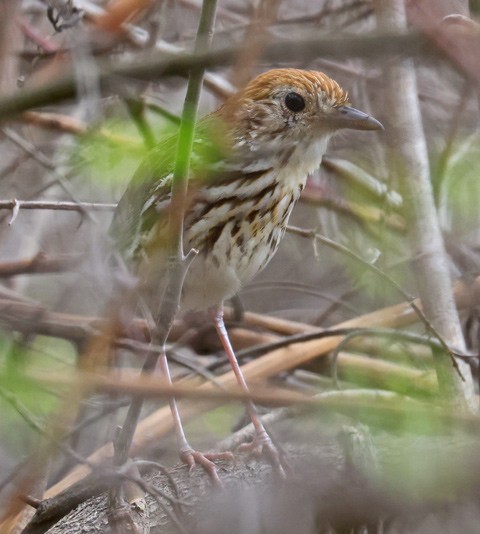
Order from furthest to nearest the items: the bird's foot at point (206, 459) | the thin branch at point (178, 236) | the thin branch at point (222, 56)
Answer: the bird's foot at point (206, 459)
the thin branch at point (178, 236)
the thin branch at point (222, 56)

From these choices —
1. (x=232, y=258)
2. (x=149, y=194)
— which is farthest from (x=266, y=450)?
(x=149, y=194)

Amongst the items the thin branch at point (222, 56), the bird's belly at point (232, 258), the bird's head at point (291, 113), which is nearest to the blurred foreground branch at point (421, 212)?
the bird's head at point (291, 113)

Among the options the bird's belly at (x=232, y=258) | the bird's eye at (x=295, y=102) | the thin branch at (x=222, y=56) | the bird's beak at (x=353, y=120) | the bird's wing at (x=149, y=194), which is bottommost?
the thin branch at (x=222, y=56)

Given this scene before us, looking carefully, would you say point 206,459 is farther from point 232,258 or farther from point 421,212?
point 421,212

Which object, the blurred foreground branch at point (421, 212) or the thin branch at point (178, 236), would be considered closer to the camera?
the thin branch at point (178, 236)

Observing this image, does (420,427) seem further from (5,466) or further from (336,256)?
(5,466)

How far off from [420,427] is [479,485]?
23.8 inches

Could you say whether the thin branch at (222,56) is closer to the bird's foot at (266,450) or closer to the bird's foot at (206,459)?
the bird's foot at (266,450)

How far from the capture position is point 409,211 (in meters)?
3.46

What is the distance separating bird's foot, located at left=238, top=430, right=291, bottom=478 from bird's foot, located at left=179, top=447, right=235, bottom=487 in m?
0.08

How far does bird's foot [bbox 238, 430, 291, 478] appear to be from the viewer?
256 centimetres

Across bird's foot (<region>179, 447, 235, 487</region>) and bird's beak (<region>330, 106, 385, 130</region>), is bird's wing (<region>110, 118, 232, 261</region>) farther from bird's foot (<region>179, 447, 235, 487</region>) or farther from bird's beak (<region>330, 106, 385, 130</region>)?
bird's foot (<region>179, 447, 235, 487</region>)

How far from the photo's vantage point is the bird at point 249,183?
295 centimetres

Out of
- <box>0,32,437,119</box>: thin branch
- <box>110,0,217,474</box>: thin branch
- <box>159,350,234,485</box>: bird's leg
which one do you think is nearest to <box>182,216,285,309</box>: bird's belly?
<box>159,350,234,485</box>: bird's leg
